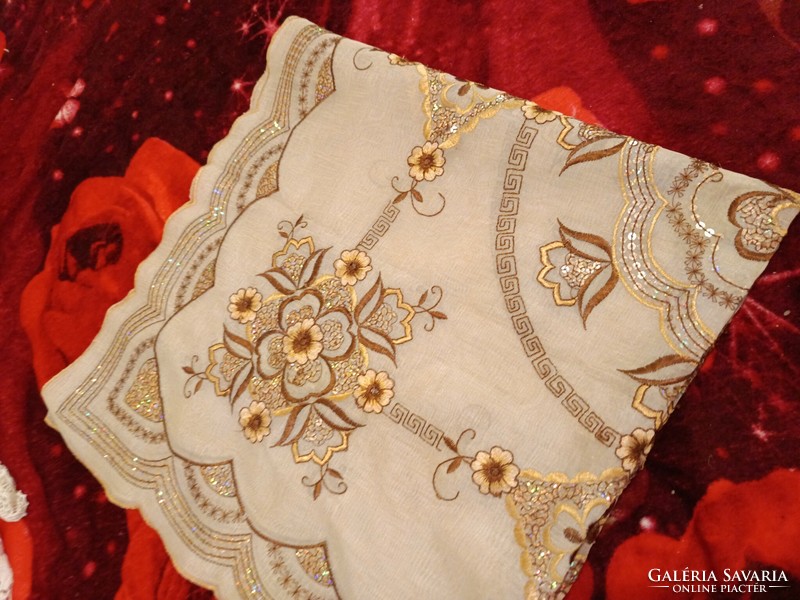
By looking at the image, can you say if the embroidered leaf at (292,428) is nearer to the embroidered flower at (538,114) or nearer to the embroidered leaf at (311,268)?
the embroidered leaf at (311,268)

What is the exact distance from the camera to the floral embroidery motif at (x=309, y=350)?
2.45ft

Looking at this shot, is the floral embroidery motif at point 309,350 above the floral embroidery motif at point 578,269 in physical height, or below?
below

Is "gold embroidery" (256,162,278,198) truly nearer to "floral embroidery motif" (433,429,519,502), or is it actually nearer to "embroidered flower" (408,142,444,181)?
"embroidered flower" (408,142,444,181)

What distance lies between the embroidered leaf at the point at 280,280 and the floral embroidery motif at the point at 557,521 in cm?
42

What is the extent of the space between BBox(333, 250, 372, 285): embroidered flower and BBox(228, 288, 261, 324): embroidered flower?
13 cm

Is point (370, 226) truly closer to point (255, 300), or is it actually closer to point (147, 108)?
point (255, 300)

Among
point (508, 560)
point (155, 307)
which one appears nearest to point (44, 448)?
point (155, 307)

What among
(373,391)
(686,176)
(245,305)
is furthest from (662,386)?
(245,305)

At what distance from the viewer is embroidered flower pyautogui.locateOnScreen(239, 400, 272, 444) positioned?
0.78 metres

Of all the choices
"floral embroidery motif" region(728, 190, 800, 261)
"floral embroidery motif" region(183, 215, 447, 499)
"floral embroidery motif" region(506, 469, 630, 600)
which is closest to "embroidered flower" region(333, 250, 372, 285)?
"floral embroidery motif" region(183, 215, 447, 499)

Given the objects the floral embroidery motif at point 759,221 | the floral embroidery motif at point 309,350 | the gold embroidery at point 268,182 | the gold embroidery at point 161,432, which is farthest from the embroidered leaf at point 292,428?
the floral embroidery motif at point 759,221

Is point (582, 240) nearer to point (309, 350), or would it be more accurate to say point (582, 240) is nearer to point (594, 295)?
point (594, 295)

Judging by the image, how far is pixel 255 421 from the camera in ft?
2.59

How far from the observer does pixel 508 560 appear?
634mm
